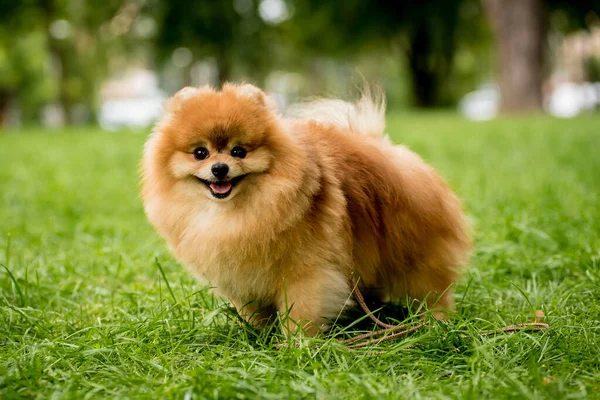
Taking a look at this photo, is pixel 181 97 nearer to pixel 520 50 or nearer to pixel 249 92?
pixel 249 92

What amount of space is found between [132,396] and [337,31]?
2329 cm

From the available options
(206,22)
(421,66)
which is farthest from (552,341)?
(421,66)

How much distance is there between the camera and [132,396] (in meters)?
2.18

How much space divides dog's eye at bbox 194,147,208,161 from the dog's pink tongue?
0.13 m

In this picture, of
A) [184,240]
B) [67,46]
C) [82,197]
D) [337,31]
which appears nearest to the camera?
[184,240]

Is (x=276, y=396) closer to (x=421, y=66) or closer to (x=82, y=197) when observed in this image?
(x=82, y=197)

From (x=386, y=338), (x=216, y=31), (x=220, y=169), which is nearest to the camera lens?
(x=220, y=169)

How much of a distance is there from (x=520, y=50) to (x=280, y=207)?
47.3 feet

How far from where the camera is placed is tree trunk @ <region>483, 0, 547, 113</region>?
49.3ft

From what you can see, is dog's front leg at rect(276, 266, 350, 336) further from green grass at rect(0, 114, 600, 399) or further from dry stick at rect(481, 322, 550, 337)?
dry stick at rect(481, 322, 550, 337)

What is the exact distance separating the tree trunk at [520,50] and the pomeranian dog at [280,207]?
13607 millimetres

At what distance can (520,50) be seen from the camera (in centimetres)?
1530

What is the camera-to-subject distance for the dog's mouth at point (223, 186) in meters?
2.65

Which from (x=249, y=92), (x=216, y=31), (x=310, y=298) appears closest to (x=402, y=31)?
(x=216, y=31)
